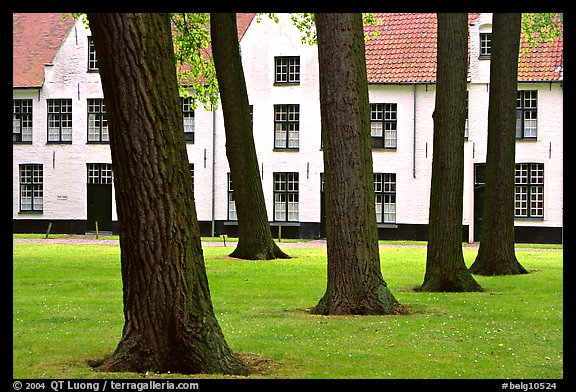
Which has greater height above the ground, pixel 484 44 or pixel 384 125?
pixel 484 44

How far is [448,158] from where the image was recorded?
1738 centimetres

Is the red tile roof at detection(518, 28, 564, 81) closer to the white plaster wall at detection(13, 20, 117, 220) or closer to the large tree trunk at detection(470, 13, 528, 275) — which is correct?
the white plaster wall at detection(13, 20, 117, 220)

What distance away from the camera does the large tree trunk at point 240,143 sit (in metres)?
25.5

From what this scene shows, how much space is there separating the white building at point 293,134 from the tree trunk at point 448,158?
23.9 metres

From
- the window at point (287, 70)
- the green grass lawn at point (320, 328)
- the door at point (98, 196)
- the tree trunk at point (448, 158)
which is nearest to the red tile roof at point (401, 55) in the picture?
the window at point (287, 70)

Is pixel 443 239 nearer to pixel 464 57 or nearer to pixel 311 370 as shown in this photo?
pixel 464 57

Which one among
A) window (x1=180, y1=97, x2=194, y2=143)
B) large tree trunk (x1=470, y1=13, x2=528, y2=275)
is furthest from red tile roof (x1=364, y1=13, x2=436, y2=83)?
large tree trunk (x1=470, y1=13, x2=528, y2=275)

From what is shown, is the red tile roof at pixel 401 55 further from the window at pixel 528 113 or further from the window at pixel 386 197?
the window at pixel 386 197

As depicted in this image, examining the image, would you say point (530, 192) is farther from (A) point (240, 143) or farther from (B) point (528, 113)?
(A) point (240, 143)

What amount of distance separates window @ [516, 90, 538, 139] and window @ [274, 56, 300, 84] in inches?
371

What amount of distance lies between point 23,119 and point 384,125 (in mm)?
16351

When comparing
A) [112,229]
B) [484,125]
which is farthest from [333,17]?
[112,229]

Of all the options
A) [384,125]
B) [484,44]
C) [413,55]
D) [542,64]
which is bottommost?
[384,125]

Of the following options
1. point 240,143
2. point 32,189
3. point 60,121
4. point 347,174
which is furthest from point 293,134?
point 347,174
